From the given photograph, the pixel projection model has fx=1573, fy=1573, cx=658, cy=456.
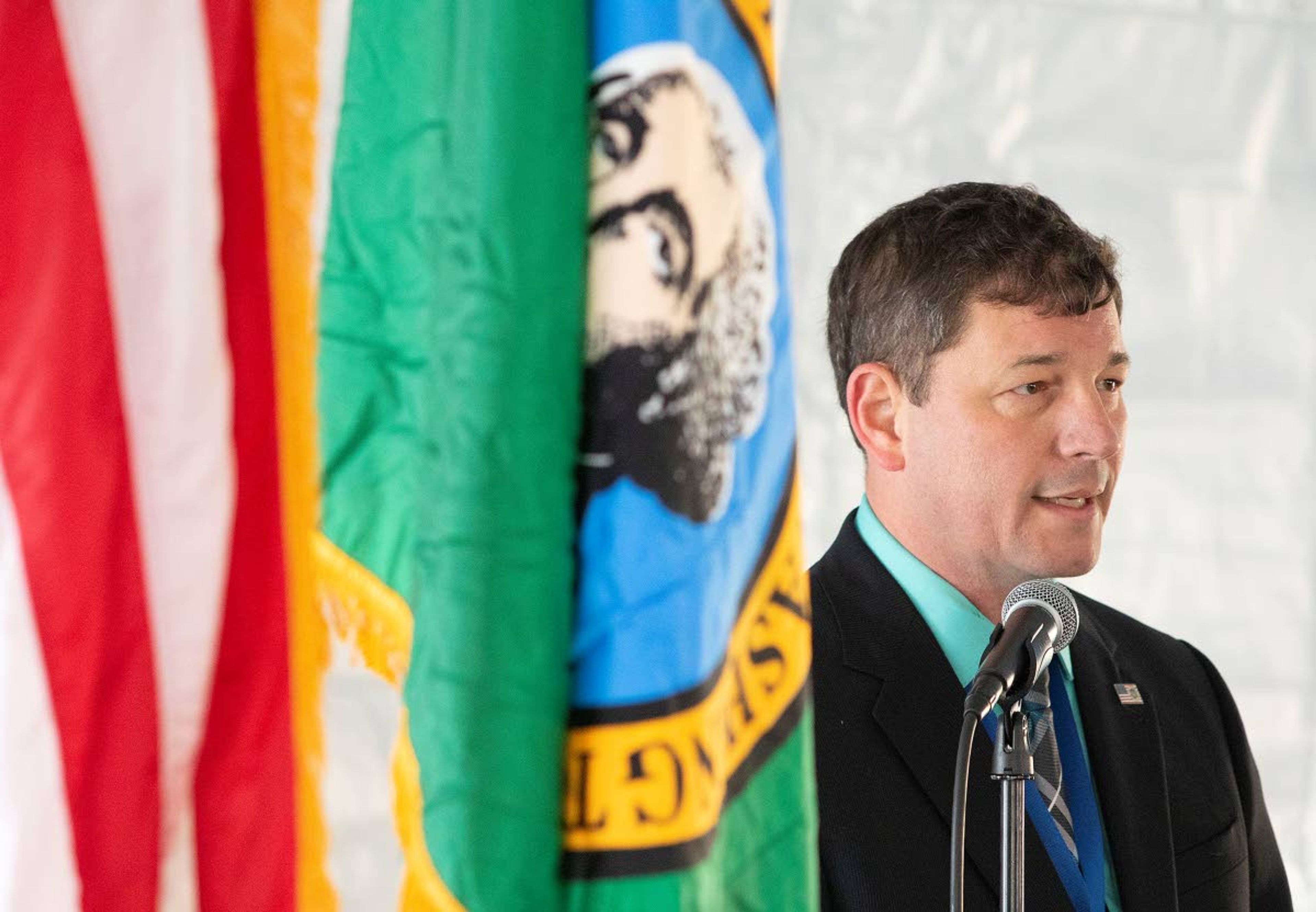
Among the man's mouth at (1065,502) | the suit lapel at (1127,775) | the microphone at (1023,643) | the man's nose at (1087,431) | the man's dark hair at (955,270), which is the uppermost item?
the man's dark hair at (955,270)

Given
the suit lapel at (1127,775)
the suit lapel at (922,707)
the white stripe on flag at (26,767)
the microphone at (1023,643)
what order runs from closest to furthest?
the white stripe on flag at (26,767), the microphone at (1023,643), the suit lapel at (922,707), the suit lapel at (1127,775)

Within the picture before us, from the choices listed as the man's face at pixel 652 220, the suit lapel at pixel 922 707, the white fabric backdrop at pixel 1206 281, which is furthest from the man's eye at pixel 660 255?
the white fabric backdrop at pixel 1206 281

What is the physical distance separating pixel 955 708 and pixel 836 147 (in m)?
1.12

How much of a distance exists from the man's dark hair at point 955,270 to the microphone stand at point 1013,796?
0.62 meters

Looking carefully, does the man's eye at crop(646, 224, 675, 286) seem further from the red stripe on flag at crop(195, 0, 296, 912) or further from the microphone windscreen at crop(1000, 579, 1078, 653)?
the microphone windscreen at crop(1000, 579, 1078, 653)

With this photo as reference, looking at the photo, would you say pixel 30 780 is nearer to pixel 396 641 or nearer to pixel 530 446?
pixel 396 641

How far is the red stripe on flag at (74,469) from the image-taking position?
82cm

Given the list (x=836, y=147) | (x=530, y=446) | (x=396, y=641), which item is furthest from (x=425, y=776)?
(x=836, y=147)

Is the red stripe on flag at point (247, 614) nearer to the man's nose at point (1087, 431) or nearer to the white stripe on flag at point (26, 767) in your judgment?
the white stripe on flag at point (26, 767)

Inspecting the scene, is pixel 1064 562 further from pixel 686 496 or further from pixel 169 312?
pixel 169 312

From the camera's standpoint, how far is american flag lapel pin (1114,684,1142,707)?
6.20 ft

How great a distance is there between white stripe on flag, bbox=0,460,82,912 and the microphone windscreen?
749 mm

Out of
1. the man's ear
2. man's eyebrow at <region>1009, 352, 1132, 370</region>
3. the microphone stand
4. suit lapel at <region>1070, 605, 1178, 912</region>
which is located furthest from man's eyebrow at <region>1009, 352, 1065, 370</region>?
the microphone stand

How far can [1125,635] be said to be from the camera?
2.03 metres
